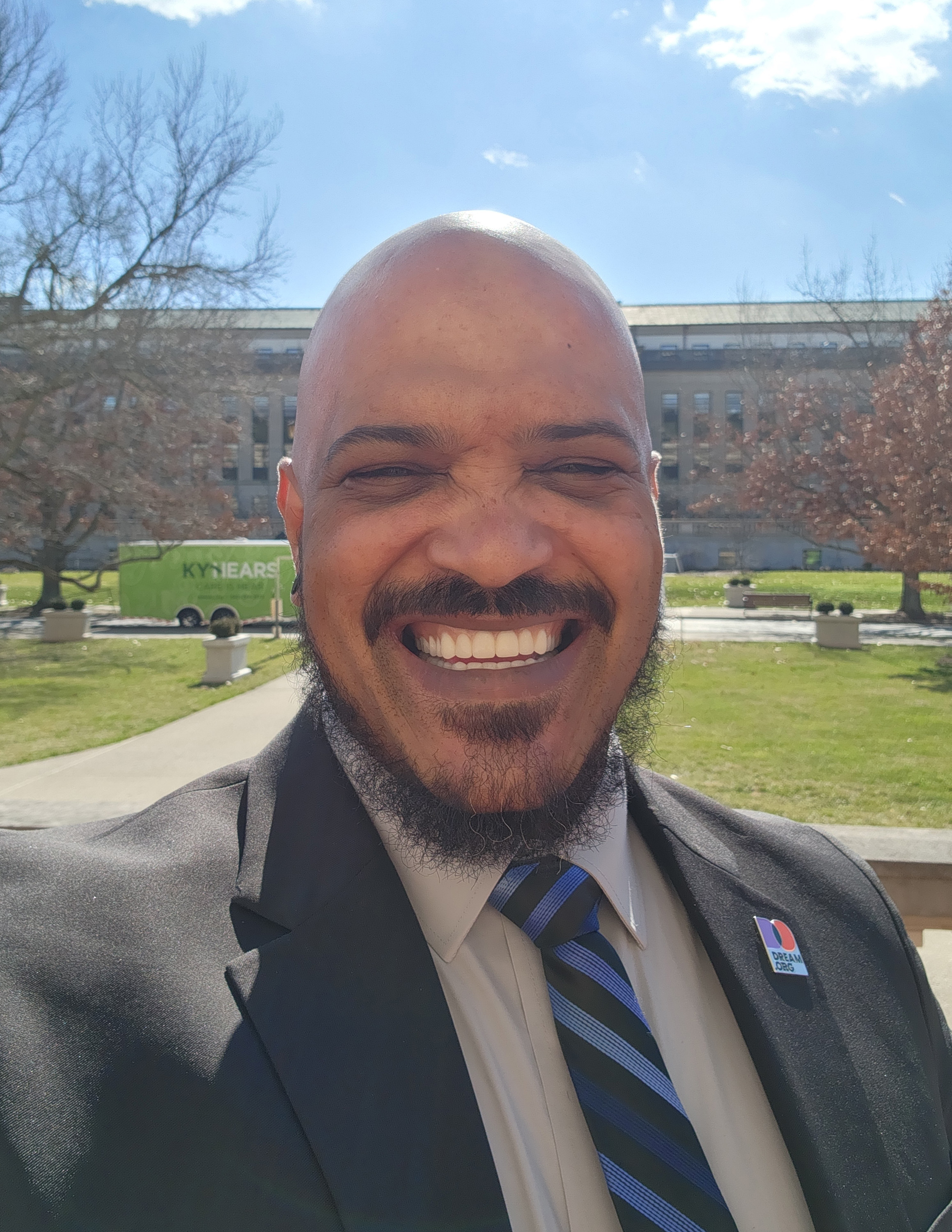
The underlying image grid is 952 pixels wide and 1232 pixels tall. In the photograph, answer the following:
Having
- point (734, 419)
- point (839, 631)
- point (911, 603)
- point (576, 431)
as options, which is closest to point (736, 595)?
point (911, 603)

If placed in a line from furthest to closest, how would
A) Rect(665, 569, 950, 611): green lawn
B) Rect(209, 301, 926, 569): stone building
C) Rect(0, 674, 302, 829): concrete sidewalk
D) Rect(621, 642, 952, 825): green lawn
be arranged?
1. Rect(209, 301, 926, 569): stone building
2. Rect(665, 569, 950, 611): green lawn
3. Rect(621, 642, 952, 825): green lawn
4. Rect(0, 674, 302, 829): concrete sidewalk

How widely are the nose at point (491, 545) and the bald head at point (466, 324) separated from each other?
0.58 ft

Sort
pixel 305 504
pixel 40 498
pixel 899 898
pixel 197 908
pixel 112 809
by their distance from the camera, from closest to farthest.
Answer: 1. pixel 197 908
2. pixel 305 504
3. pixel 899 898
4. pixel 112 809
5. pixel 40 498

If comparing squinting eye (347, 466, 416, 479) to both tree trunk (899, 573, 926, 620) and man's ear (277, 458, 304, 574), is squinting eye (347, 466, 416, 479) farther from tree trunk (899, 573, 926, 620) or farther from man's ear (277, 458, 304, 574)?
tree trunk (899, 573, 926, 620)

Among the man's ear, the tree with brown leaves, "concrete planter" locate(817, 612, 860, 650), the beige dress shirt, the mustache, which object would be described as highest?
the tree with brown leaves

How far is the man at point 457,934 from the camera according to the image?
940 mm

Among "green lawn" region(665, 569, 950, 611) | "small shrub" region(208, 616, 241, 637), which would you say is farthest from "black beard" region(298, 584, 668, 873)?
"green lawn" region(665, 569, 950, 611)

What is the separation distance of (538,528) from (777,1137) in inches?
37.8

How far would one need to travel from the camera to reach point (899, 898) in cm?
313

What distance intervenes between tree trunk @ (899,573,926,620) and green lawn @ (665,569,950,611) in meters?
0.85

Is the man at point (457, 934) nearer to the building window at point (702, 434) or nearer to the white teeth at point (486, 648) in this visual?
the white teeth at point (486, 648)

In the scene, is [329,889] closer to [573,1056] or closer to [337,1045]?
[337,1045]

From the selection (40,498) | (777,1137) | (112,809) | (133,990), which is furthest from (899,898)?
(40,498)

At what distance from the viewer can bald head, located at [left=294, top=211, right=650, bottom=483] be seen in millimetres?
1207
